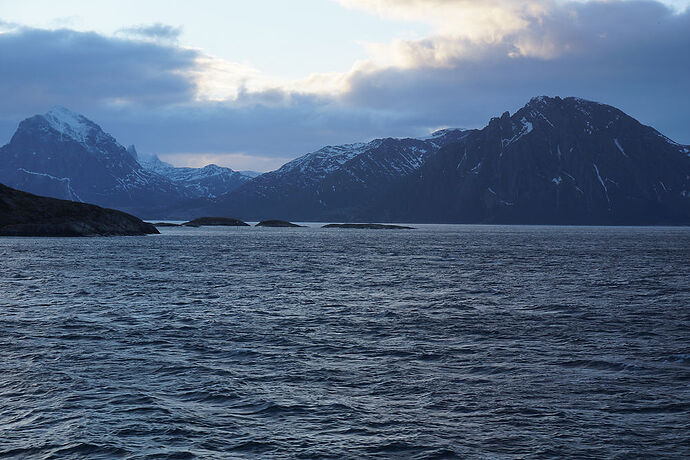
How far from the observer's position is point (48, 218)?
176 m

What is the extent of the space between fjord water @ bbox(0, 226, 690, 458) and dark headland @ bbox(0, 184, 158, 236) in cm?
13103

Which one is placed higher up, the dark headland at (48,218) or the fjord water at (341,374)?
the dark headland at (48,218)

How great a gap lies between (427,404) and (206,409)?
293 inches

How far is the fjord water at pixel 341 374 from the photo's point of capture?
17141 millimetres

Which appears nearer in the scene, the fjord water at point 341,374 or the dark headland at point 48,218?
the fjord water at point 341,374

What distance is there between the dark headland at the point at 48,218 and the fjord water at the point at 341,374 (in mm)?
131028

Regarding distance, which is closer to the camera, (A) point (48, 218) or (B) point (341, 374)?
(B) point (341, 374)

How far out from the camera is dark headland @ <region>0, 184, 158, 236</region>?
170 metres

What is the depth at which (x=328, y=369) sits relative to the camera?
25.0 metres

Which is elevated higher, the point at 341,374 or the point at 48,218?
the point at 48,218

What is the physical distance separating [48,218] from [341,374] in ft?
574

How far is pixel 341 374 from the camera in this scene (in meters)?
24.3

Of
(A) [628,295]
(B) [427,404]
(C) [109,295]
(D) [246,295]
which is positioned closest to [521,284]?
(A) [628,295]

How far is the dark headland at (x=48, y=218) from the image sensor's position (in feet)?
557
